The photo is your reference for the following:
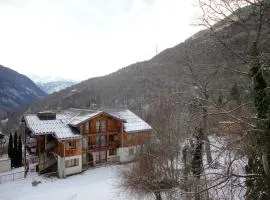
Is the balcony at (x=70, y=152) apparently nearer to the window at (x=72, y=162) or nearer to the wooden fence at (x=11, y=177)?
the window at (x=72, y=162)

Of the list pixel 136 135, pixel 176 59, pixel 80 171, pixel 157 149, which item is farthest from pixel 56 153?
pixel 176 59

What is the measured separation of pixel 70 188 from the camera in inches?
1283

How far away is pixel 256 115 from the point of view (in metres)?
8.41

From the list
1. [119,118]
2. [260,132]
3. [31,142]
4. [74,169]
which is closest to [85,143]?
[74,169]

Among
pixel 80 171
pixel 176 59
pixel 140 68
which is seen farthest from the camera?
pixel 140 68

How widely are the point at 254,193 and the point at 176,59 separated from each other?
1893cm

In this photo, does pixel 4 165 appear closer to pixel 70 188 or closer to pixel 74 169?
pixel 74 169

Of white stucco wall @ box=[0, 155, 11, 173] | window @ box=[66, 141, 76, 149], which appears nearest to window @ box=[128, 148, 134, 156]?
window @ box=[66, 141, 76, 149]

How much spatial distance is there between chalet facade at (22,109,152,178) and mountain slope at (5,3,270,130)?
7.73 metres

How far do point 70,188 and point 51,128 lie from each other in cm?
925

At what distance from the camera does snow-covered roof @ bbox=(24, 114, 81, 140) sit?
3694cm

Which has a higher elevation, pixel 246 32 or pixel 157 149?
pixel 246 32

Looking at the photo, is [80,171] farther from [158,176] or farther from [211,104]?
[211,104]

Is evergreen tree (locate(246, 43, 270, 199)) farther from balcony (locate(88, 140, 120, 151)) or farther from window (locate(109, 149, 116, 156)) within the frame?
window (locate(109, 149, 116, 156))
